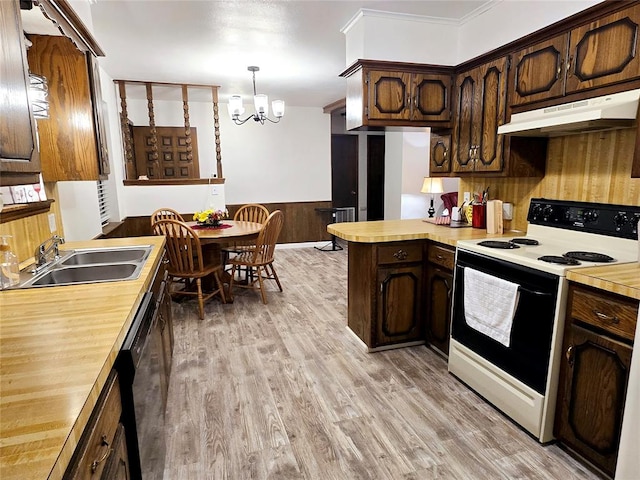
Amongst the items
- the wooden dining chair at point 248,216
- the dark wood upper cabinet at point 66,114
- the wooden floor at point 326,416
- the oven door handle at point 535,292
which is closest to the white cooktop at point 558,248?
the oven door handle at point 535,292

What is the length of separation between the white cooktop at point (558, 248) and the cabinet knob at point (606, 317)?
0.20 metres

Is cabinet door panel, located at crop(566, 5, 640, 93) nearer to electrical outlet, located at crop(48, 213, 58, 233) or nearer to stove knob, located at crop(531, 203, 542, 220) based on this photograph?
stove knob, located at crop(531, 203, 542, 220)

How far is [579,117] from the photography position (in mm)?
1811

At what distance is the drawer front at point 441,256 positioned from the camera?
2.45 meters

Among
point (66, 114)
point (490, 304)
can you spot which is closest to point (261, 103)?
point (66, 114)

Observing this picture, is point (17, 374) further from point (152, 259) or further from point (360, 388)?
point (360, 388)

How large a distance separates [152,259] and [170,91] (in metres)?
4.27

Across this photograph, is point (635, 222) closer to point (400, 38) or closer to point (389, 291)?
point (389, 291)

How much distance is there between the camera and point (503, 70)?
2.47 m

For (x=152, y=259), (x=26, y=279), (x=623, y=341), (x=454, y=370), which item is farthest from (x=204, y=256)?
(x=623, y=341)

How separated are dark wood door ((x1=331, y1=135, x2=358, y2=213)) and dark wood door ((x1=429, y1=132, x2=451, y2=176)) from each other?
14.0 ft

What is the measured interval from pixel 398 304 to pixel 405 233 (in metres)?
0.52

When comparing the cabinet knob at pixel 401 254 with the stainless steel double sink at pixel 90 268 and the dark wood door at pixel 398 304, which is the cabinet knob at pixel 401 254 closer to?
the dark wood door at pixel 398 304

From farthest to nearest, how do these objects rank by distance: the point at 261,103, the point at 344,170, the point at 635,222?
the point at 344,170
the point at 261,103
the point at 635,222
